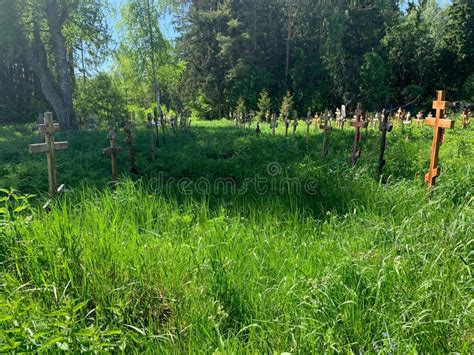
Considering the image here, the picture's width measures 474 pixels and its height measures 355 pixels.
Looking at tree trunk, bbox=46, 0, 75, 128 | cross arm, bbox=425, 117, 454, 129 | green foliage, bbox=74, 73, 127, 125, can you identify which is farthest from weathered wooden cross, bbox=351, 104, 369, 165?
green foliage, bbox=74, 73, 127, 125

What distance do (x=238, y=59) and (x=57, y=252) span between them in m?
30.8

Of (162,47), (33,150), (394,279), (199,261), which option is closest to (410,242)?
(394,279)

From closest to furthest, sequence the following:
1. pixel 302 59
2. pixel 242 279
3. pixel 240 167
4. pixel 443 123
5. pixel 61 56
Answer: pixel 242 279
pixel 443 123
pixel 240 167
pixel 61 56
pixel 302 59

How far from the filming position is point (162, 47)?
2041 cm

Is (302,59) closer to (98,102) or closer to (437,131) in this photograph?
(98,102)

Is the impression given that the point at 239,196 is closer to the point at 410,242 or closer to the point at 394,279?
the point at 410,242

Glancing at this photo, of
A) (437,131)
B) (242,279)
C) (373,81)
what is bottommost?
(242,279)

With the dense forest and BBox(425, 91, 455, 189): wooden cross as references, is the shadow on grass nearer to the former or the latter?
BBox(425, 91, 455, 189): wooden cross

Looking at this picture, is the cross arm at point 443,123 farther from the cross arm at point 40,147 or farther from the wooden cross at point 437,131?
the cross arm at point 40,147

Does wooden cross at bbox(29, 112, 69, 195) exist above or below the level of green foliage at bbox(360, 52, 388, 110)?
below

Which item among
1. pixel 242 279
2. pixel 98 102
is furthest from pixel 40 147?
pixel 98 102

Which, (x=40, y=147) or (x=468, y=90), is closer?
(x=40, y=147)

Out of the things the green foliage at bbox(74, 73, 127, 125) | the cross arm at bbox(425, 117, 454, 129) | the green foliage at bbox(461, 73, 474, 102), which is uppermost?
the green foliage at bbox(461, 73, 474, 102)

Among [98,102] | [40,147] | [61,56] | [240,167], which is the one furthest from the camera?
[98,102]
